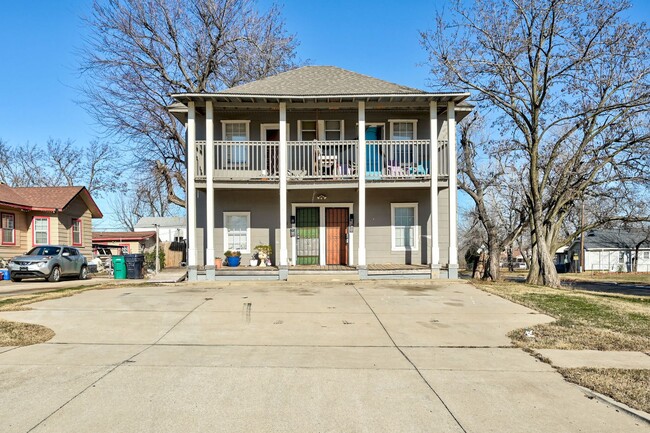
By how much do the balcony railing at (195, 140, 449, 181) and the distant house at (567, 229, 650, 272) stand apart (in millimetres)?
47523

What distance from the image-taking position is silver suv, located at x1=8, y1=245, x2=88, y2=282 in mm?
19578

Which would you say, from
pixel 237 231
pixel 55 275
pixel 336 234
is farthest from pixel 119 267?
pixel 336 234

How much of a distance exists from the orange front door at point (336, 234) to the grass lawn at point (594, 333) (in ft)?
17.5

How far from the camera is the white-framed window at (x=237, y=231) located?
1667 cm

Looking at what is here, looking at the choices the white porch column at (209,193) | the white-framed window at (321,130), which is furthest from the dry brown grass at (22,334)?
the white-framed window at (321,130)

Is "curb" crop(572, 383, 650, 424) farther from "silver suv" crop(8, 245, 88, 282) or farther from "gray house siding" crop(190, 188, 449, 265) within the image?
"silver suv" crop(8, 245, 88, 282)

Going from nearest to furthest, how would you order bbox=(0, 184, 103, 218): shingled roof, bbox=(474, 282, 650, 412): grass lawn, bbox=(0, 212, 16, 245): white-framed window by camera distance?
bbox=(474, 282, 650, 412): grass lawn < bbox=(0, 212, 16, 245): white-framed window < bbox=(0, 184, 103, 218): shingled roof

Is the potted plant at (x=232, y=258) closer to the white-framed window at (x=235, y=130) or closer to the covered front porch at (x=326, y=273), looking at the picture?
the covered front porch at (x=326, y=273)

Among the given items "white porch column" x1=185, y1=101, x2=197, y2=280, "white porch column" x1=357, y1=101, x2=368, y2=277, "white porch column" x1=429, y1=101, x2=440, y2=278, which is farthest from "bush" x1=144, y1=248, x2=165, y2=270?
"white porch column" x1=429, y1=101, x2=440, y2=278

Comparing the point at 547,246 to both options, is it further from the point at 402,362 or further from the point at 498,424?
the point at 498,424

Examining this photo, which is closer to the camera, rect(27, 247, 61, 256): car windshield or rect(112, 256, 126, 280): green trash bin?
rect(27, 247, 61, 256): car windshield

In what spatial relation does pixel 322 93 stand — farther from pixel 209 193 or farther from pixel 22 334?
pixel 22 334

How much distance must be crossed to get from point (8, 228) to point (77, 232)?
505cm

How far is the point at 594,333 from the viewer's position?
7895 mm
